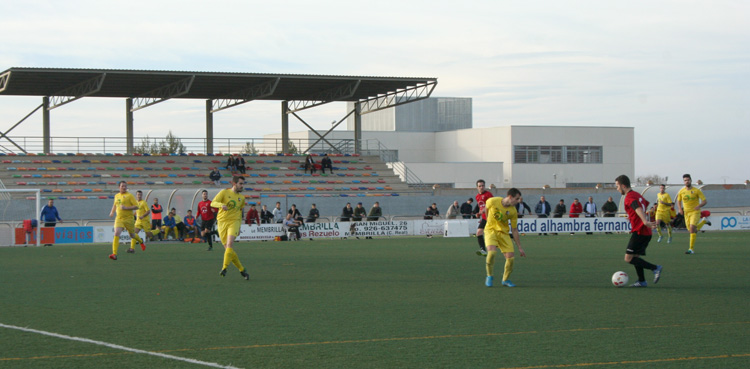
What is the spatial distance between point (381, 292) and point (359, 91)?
115ft

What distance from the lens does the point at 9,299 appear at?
11.9 metres

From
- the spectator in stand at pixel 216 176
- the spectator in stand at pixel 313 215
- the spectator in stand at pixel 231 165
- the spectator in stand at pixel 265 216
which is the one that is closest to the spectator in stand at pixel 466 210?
the spectator in stand at pixel 313 215

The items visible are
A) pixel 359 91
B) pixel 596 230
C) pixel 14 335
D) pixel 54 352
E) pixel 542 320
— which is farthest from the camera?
pixel 359 91

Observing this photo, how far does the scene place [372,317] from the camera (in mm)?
9945

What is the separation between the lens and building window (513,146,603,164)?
72.4m

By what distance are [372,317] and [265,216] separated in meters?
22.8

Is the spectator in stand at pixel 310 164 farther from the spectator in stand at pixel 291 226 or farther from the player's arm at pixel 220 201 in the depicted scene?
the player's arm at pixel 220 201

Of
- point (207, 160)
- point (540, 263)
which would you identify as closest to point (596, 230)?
point (540, 263)

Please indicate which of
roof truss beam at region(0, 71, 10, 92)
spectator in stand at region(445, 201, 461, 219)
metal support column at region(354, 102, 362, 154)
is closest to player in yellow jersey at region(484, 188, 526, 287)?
spectator in stand at region(445, 201, 461, 219)

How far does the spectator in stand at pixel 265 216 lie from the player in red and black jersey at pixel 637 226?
20904 mm

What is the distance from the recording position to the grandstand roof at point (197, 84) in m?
40.2

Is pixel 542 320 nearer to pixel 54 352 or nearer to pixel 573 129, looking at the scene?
pixel 54 352

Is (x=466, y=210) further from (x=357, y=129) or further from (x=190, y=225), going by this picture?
(x=357, y=129)

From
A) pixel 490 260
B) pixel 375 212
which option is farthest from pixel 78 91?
pixel 490 260
